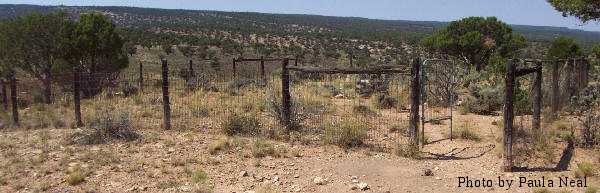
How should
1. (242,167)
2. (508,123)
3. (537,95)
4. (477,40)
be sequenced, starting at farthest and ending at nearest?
(477,40)
(537,95)
(242,167)
(508,123)

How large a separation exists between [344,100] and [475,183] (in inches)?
410

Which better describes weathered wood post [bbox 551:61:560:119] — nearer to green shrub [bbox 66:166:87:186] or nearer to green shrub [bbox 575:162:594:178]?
green shrub [bbox 575:162:594:178]

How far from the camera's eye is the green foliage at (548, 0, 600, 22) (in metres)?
13.7

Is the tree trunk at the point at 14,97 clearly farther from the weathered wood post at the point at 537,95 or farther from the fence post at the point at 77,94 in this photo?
the weathered wood post at the point at 537,95

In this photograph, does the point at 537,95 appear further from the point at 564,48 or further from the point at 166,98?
the point at 564,48

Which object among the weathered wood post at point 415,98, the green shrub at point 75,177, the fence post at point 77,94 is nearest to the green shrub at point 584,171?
the weathered wood post at point 415,98

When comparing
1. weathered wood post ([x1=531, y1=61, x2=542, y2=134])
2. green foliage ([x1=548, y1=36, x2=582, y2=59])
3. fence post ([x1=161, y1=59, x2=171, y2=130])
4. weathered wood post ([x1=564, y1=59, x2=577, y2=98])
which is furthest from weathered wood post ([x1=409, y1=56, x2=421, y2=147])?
green foliage ([x1=548, y1=36, x2=582, y2=59])

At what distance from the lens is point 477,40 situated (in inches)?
1093

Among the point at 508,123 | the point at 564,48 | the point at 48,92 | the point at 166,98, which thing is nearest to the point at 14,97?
the point at 166,98

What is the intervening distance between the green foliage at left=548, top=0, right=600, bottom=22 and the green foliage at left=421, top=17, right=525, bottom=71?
13.2m

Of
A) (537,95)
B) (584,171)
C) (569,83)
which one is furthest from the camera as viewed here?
(569,83)

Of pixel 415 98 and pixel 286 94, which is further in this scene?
pixel 286 94

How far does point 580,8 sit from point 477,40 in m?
14.0

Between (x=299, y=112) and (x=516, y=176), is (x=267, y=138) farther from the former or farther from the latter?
(x=516, y=176)
